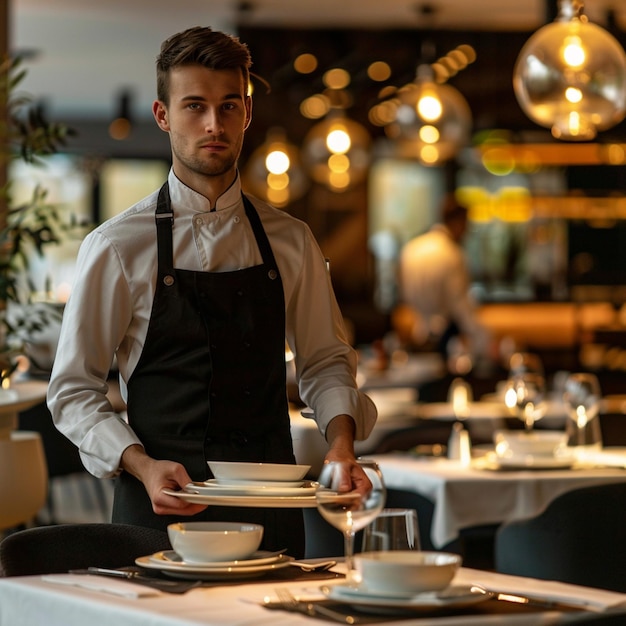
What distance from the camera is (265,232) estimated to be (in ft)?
9.81

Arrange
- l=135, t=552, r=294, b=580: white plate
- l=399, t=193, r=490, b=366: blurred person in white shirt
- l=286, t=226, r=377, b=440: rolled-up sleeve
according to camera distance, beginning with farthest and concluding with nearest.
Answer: l=399, t=193, r=490, b=366: blurred person in white shirt, l=286, t=226, r=377, b=440: rolled-up sleeve, l=135, t=552, r=294, b=580: white plate

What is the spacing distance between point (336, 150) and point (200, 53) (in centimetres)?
742

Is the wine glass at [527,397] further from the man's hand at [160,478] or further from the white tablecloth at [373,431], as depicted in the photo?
the man's hand at [160,478]

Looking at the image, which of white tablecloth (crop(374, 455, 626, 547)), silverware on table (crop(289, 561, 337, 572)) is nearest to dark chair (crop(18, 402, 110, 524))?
white tablecloth (crop(374, 455, 626, 547))

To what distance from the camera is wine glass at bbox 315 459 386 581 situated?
6.98 ft

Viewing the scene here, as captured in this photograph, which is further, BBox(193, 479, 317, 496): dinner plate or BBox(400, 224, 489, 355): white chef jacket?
BBox(400, 224, 489, 355): white chef jacket

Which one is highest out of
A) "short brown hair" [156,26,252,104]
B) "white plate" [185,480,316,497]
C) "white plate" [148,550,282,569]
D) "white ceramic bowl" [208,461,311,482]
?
"short brown hair" [156,26,252,104]

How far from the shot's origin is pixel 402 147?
10016 millimetres

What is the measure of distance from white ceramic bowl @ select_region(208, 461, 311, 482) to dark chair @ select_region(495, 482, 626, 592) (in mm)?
1740

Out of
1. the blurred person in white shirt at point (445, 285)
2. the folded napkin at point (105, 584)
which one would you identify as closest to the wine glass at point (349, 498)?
the folded napkin at point (105, 584)

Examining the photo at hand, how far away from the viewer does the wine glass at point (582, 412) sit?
15.8 feet

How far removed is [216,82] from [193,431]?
2.23ft

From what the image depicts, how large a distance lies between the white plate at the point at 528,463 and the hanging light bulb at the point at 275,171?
6.27 metres

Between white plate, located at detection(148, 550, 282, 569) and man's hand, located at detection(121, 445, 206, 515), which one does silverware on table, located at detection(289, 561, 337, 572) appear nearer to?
white plate, located at detection(148, 550, 282, 569)
